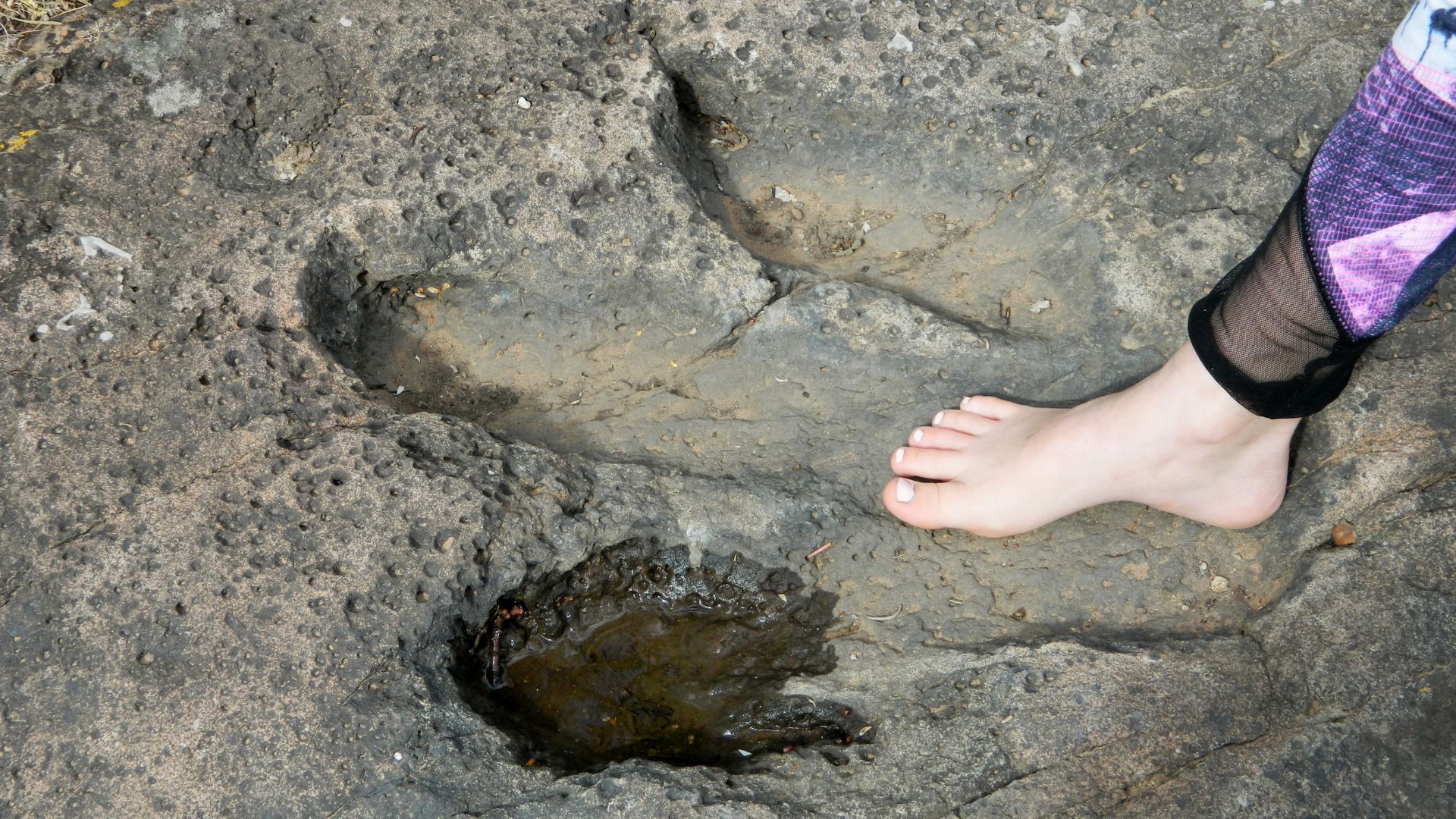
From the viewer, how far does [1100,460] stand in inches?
72.2

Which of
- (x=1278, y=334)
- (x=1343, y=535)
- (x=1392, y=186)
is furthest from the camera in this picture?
(x=1343, y=535)

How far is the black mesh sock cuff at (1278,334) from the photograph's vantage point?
137cm

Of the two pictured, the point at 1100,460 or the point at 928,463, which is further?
the point at 928,463

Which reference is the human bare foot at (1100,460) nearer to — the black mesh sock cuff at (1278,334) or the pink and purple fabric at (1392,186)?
the black mesh sock cuff at (1278,334)

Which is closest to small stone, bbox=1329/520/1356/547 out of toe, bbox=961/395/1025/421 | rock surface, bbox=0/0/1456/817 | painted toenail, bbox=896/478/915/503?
rock surface, bbox=0/0/1456/817

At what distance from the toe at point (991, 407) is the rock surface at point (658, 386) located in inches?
1.6

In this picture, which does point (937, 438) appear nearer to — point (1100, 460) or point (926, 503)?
point (926, 503)

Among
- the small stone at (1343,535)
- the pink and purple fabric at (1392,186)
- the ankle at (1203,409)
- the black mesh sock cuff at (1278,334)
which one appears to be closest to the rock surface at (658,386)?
the small stone at (1343,535)

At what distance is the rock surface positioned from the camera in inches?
62.9

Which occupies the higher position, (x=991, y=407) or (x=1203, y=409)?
(x=1203, y=409)

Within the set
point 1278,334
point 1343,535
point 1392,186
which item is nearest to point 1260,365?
point 1278,334

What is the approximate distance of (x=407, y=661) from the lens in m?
1.65

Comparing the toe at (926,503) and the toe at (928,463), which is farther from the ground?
the toe at (928,463)

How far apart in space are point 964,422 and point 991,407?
2.4 inches
